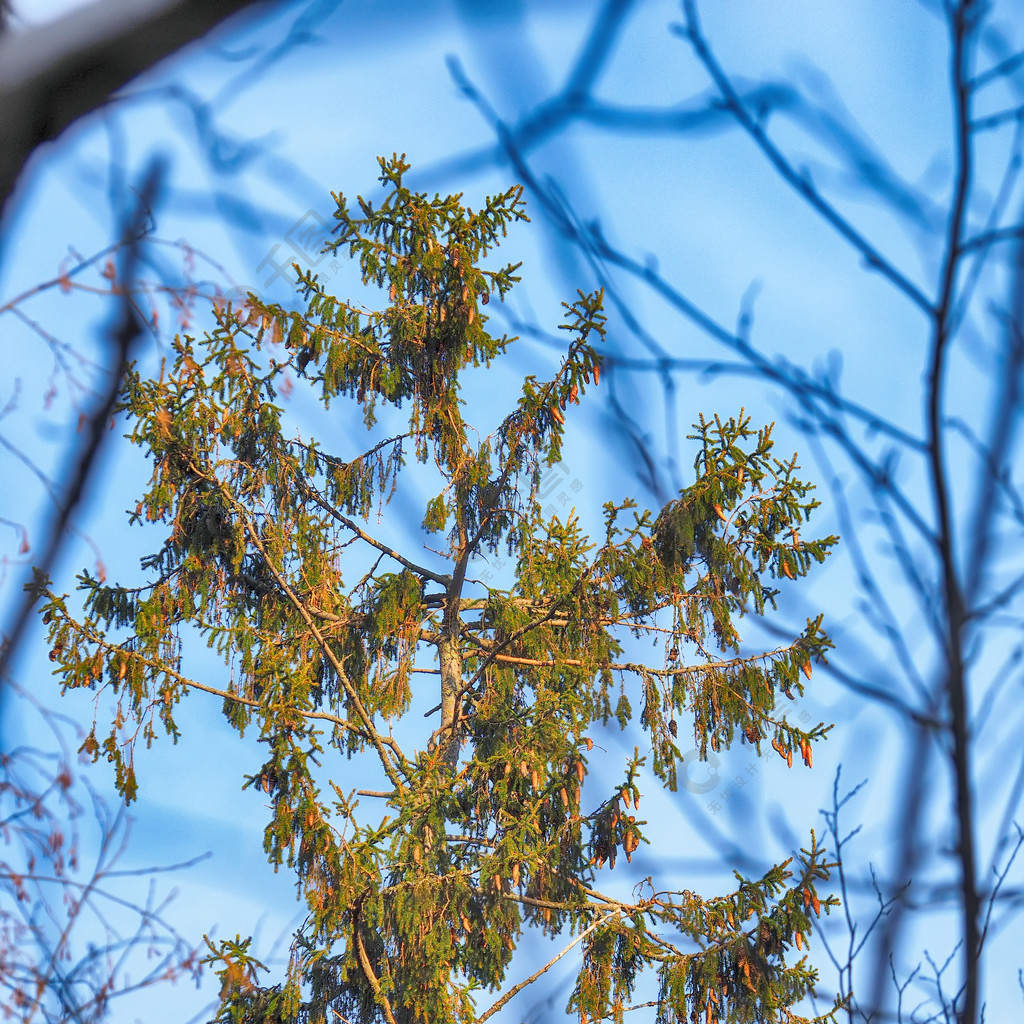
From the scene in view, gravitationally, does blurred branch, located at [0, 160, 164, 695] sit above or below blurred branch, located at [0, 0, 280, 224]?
below

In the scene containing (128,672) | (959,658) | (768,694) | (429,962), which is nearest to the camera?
(959,658)

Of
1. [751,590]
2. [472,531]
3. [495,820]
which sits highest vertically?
[472,531]

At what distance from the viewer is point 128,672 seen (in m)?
7.69

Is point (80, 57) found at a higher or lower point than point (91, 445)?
higher

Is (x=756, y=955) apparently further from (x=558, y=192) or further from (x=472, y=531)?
(x=558, y=192)

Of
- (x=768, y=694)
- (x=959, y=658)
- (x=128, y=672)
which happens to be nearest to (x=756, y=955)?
(x=768, y=694)

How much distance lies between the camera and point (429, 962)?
7.17 m

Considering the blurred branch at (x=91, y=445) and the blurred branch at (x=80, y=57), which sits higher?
the blurred branch at (x=80, y=57)

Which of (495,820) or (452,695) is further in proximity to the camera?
(452,695)

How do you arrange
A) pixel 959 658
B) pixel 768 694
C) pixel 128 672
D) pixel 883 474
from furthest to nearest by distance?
pixel 768 694, pixel 128 672, pixel 883 474, pixel 959 658

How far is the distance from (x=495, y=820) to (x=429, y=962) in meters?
1.23

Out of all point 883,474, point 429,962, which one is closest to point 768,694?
point 429,962

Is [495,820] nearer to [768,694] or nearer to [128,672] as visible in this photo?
[768,694]

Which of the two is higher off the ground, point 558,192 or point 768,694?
point 768,694
